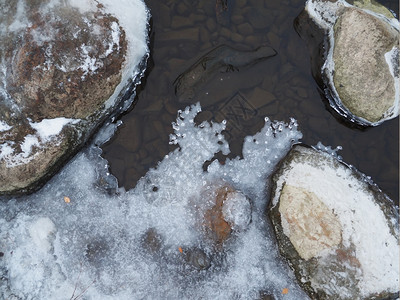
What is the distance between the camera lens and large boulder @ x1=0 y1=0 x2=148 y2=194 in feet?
11.3

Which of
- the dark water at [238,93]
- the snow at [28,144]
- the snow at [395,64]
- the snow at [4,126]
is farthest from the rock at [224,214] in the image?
the snow at [4,126]

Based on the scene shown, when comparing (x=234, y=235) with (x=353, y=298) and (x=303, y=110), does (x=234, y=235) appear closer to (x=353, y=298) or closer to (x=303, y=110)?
(x=353, y=298)

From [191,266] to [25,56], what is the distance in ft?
8.84

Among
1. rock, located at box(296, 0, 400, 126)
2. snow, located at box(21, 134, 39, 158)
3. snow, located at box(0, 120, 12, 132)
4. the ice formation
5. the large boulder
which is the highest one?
rock, located at box(296, 0, 400, 126)

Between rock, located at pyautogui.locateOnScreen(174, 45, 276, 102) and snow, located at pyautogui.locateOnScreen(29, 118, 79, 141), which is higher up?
rock, located at pyautogui.locateOnScreen(174, 45, 276, 102)

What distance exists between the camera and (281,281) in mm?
4004

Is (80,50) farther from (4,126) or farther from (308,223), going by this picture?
(308,223)

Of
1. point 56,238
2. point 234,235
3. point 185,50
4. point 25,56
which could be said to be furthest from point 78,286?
point 185,50

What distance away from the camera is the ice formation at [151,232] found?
156 inches

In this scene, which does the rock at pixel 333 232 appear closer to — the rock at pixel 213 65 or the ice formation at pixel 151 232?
the ice formation at pixel 151 232

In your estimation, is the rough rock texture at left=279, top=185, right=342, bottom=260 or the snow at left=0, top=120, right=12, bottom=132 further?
the rough rock texture at left=279, top=185, right=342, bottom=260

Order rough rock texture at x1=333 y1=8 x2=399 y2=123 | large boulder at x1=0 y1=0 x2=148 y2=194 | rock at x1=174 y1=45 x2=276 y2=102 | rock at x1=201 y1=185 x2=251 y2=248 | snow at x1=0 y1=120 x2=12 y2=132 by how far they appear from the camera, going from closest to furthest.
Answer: large boulder at x1=0 y1=0 x2=148 y2=194, snow at x1=0 y1=120 x2=12 y2=132, rough rock texture at x1=333 y1=8 x2=399 y2=123, rock at x1=201 y1=185 x2=251 y2=248, rock at x1=174 y1=45 x2=276 y2=102

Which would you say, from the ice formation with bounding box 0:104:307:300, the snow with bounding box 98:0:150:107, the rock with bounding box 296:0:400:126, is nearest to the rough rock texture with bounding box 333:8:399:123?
the rock with bounding box 296:0:400:126

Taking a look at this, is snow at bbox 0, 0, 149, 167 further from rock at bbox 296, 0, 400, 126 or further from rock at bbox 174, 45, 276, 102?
rock at bbox 296, 0, 400, 126
